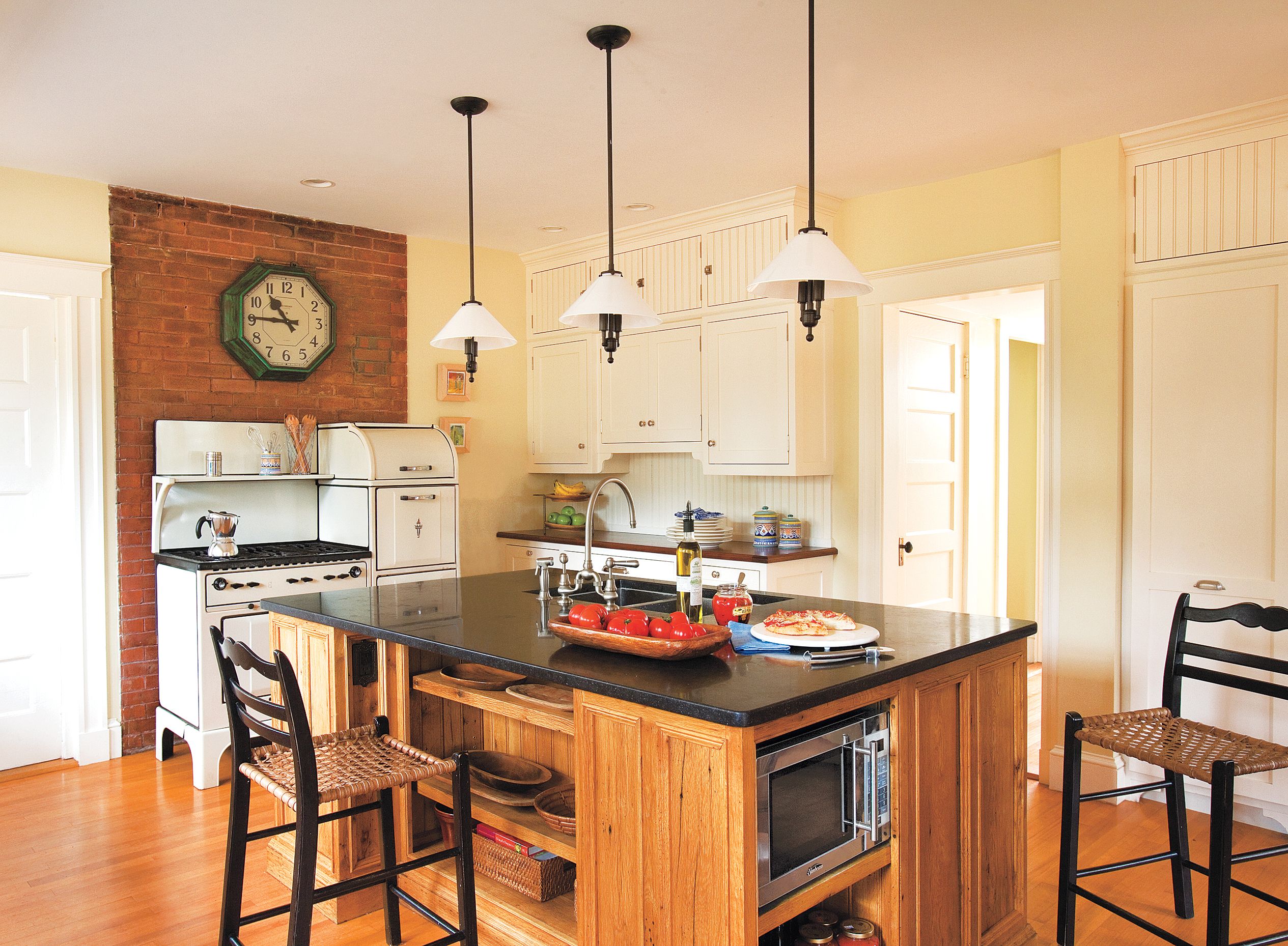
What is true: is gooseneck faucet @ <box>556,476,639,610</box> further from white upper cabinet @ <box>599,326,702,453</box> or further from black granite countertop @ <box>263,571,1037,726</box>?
white upper cabinet @ <box>599,326,702,453</box>

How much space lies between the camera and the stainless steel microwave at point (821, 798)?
191 centimetres

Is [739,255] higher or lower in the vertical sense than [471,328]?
higher

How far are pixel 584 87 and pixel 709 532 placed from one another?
2447 millimetres

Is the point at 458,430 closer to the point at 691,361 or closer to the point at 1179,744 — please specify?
the point at 691,361

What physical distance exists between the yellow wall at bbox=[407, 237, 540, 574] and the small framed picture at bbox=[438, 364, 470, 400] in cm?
3

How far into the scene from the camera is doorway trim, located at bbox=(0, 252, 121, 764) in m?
4.30

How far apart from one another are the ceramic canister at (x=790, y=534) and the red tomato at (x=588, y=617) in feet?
8.55

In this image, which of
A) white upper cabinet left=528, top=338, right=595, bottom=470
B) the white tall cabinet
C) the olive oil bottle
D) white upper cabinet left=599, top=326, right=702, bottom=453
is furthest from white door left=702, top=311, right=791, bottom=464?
the olive oil bottle

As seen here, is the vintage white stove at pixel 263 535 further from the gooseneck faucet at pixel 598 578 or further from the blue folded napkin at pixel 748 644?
the blue folded napkin at pixel 748 644

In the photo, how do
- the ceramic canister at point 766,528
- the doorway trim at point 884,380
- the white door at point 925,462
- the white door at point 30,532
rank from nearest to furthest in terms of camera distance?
the doorway trim at point 884,380
the white door at point 30,532
the white door at point 925,462
the ceramic canister at point 766,528

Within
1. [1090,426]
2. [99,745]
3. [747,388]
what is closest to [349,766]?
[99,745]

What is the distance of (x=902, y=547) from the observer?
15.6ft

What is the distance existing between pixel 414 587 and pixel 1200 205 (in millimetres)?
3339

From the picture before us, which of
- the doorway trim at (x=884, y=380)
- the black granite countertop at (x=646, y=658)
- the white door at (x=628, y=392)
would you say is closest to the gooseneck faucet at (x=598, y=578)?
the black granite countertop at (x=646, y=658)
